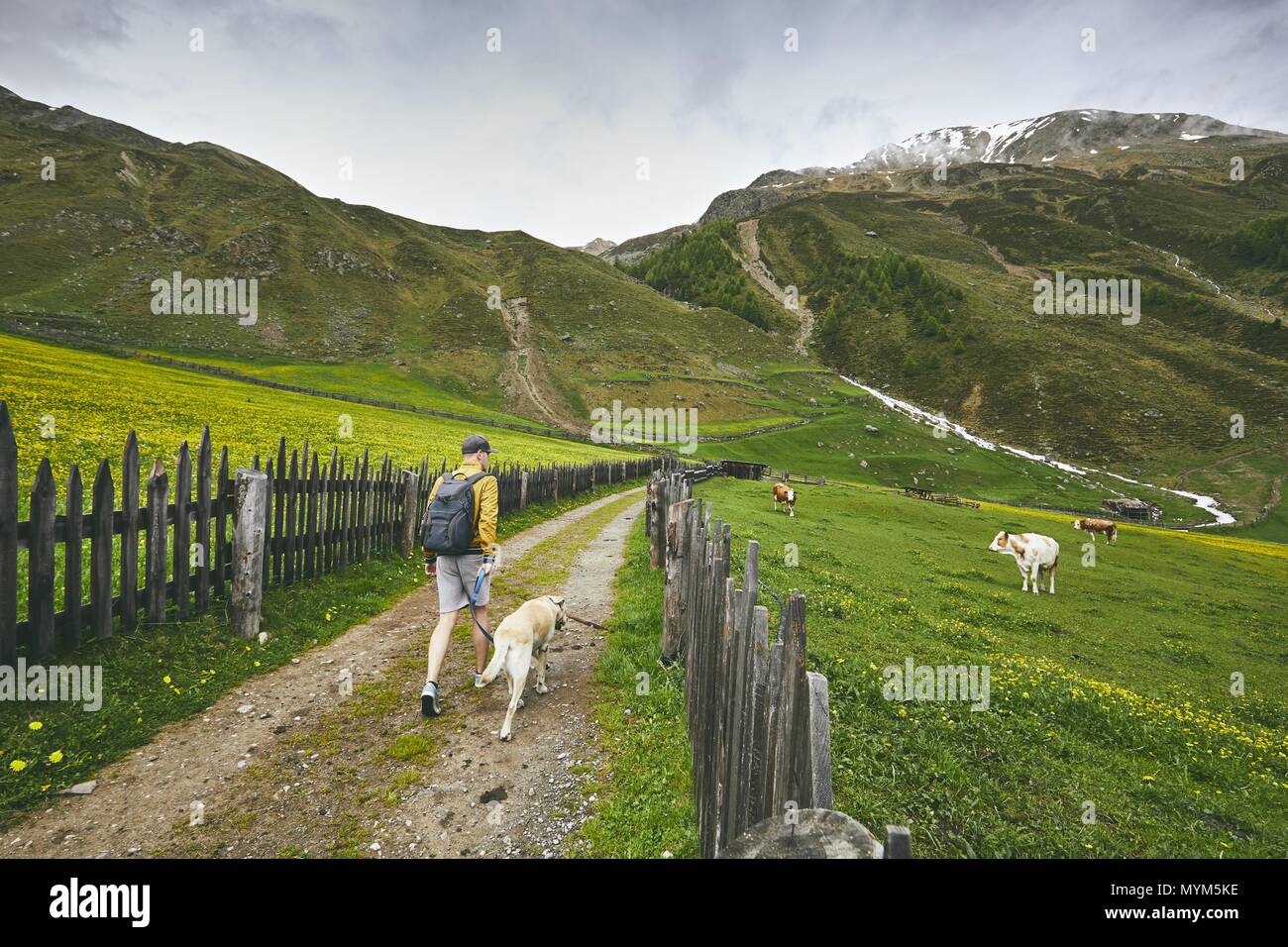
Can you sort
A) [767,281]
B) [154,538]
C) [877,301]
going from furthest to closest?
[767,281] < [877,301] < [154,538]

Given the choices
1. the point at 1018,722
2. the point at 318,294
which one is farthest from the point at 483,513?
the point at 318,294

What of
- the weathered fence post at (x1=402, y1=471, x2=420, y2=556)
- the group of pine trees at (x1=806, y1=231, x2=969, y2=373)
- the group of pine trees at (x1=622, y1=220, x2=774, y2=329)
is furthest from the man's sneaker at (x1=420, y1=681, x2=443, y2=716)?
the group of pine trees at (x1=622, y1=220, x2=774, y2=329)

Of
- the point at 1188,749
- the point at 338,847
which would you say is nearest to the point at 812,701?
the point at 338,847

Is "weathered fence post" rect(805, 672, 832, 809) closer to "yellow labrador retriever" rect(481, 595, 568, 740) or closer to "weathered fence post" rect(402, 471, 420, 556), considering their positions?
"yellow labrador retriever" rect(481, 595, 568, 740)

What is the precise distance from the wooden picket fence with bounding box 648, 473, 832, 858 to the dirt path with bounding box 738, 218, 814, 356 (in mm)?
129462

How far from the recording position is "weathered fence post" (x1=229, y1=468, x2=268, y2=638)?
7230mm

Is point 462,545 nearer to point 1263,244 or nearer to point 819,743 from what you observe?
point 819,743

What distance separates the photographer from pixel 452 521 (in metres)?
6.27

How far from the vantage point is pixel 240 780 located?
4.71m

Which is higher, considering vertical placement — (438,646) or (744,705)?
(744,705)

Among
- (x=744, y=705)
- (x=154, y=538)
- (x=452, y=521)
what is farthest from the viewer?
(x=154, y=538)

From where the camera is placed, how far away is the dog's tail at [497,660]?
19.4ft

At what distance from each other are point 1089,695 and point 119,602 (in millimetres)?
12608

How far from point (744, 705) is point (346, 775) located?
3.96 meters
